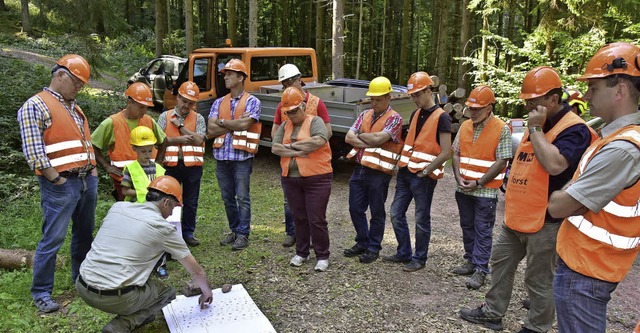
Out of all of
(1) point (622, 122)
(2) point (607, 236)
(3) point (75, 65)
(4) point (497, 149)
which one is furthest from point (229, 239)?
(1) point (622, 122)

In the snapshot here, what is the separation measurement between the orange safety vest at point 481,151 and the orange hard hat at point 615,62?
2.15 meters

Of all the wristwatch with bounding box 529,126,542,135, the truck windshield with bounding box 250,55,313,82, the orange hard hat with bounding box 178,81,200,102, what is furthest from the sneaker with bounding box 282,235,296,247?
the truck windshield with bounding box 250,55,313,82

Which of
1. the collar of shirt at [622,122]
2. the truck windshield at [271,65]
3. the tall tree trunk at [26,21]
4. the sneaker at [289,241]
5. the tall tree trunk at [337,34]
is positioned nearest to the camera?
the collar of shirt at [622,122]

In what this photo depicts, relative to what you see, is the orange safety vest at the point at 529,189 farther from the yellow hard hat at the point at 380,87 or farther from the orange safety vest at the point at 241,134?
the orange safety vest at the point at 241,134

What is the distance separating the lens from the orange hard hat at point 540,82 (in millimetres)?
2922

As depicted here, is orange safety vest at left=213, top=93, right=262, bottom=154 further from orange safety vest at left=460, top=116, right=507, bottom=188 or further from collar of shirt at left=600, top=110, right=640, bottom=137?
collar of shirt at left=600, top=110, right=640, bottom=137

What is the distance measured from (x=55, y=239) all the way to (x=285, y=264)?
2.20 metres

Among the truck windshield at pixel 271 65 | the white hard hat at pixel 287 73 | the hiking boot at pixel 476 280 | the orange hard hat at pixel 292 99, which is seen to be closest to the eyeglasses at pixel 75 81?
the orange hard hat at pixel 292 99

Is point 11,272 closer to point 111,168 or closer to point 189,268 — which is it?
point 111,168

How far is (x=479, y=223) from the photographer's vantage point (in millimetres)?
4477

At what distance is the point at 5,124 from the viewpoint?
725 centimetres

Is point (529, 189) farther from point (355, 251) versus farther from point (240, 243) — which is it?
point (240, 243)

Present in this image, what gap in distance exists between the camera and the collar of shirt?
208 cm

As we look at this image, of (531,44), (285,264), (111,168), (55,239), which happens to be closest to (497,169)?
(285,264)
